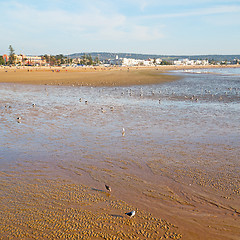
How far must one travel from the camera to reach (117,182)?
30.9ft

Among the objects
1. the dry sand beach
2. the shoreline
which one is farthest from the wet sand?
the dry sand beach

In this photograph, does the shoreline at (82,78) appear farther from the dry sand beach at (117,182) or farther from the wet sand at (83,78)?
the dry sand beach at (117,182)

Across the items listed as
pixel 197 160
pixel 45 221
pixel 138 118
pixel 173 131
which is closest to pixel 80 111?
pixel 138 118

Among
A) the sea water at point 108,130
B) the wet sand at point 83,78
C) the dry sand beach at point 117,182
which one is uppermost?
the wet sand at point 83,78

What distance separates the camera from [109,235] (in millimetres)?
6648

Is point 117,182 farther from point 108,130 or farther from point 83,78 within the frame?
point 83,78

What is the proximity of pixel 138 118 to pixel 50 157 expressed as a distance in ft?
31.2

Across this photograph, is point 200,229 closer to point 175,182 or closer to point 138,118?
point 175,182

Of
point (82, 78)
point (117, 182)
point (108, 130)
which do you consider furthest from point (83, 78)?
point (117, 182)

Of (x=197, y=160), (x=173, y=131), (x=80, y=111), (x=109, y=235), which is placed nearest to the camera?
(x=109, y=235)

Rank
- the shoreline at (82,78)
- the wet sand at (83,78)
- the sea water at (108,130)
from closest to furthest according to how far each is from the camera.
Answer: the sea water at (108,130), the shoreline at (82,78), the wet sand at (83,78)

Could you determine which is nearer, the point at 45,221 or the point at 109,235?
the point at 109,235

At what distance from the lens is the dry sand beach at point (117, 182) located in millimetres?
6957

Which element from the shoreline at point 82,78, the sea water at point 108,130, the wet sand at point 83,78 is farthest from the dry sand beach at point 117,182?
the wet sand at point 83,78
